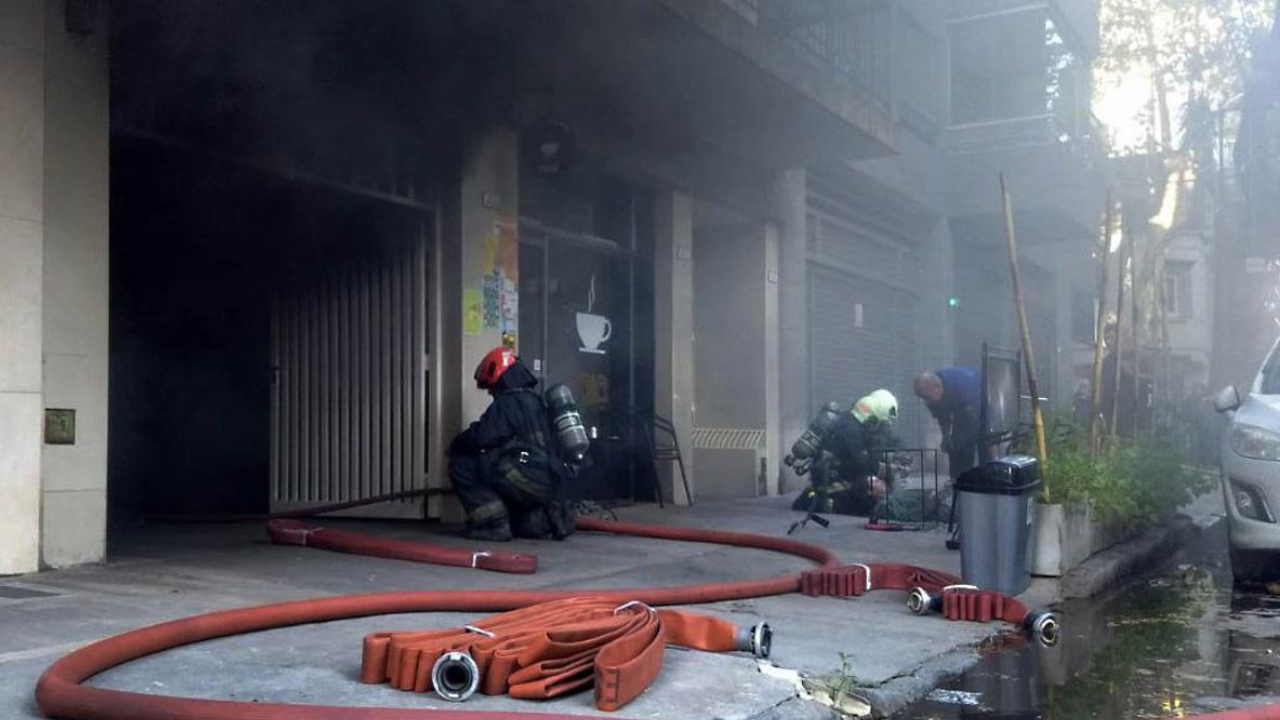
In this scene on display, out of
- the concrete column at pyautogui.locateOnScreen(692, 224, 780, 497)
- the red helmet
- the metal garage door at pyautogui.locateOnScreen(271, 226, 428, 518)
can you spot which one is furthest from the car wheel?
the metal garage door at pyautogui.locateOnScreen(271, 226, 428, 518)

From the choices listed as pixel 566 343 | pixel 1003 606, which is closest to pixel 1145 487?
pixel 1003 606

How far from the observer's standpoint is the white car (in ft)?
22.6

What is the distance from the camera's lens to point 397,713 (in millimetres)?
3215

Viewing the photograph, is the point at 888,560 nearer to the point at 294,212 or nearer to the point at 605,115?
the point at 605,115

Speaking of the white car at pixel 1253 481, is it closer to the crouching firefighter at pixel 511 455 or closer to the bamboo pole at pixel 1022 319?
the bamboo pole at pixel 1022 319

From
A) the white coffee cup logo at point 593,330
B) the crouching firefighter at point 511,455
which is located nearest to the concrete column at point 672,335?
the white coffee cup logo at point 593,330

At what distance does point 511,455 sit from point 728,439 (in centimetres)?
479

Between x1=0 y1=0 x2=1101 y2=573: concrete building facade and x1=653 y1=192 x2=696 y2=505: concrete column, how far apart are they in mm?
28

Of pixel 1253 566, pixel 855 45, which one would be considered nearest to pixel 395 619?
pixel 1253 566

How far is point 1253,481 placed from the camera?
22.8ft

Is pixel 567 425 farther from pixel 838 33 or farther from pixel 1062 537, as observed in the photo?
pixel 838 33

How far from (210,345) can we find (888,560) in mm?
5747

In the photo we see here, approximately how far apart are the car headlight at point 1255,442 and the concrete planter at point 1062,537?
0.91 metres

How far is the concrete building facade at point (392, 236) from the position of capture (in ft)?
20.3
